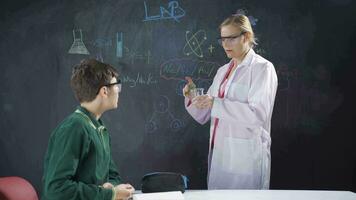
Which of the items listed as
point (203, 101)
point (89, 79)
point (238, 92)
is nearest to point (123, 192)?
point (89, 79)

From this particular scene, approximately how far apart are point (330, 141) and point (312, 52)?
66cm

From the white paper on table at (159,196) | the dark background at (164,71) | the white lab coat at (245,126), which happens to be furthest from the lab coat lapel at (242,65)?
the white paper on table at (159,196)

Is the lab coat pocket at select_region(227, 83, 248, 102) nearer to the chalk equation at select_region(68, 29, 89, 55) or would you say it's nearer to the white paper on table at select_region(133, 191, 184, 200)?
the white paper on table at select_region(133, 191, 184, 200)

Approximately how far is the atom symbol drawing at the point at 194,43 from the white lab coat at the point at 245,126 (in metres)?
0.48

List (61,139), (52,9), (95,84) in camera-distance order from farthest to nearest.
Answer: (52,9) → (95,84) → (61,139)

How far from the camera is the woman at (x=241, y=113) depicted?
2.55m

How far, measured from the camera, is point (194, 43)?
306 cm

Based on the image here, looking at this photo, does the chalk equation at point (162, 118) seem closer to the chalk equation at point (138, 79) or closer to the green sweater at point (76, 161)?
the chalk equation at point (138, 79)

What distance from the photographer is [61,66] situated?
3.04 meters

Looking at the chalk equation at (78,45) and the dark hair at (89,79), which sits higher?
the chalk equation at (78,45)

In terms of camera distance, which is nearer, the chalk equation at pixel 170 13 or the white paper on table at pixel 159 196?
the white paper on table at pixel 159 196

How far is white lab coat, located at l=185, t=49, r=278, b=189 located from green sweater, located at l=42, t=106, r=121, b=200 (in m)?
1.00

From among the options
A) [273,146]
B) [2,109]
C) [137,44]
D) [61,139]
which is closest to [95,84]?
[61,139]

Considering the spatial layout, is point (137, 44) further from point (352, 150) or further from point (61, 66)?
point (352, 150)
